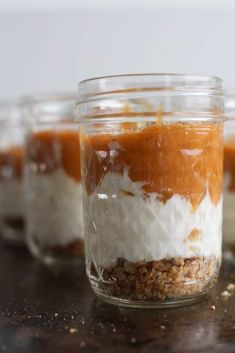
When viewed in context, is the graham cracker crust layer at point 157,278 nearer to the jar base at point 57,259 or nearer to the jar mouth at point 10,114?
the jar base at point 57,259

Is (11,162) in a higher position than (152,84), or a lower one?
lower

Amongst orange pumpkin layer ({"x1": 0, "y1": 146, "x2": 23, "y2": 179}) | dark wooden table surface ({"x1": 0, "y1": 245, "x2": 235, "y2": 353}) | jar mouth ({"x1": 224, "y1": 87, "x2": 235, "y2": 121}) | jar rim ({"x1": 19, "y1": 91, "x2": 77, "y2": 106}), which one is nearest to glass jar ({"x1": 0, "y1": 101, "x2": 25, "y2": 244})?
orange pumpkin layer ({"x1": 0, "y1": 146, "x2": 23, "y2": 179})

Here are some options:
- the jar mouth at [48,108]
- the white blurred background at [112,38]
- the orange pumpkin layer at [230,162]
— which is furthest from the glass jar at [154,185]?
the white blurred background at [112,38]

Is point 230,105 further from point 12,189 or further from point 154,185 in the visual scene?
point 12,189

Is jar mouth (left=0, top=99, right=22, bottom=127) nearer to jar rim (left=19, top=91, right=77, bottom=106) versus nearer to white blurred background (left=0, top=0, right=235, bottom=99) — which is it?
white blurred background (left=0, top=0, right=235, bottom=99)

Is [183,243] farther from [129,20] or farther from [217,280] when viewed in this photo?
[129,20]

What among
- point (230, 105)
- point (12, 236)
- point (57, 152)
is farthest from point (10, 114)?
point (230, 105)
